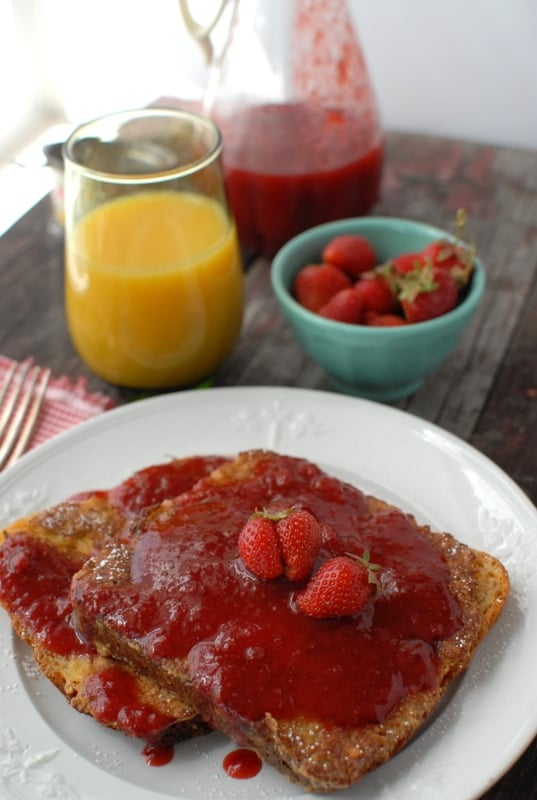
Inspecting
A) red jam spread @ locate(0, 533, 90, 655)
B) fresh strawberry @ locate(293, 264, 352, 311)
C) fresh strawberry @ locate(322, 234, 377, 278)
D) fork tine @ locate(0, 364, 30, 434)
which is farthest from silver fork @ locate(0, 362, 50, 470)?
fresh strawberry @ locate(322, 234, 377, 278)

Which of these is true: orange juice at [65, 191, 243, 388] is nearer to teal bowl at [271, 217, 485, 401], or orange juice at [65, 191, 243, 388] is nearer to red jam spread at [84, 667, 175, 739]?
teal bowl at [271, 217, 485, 401]

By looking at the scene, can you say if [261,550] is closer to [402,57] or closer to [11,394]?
[11,394]

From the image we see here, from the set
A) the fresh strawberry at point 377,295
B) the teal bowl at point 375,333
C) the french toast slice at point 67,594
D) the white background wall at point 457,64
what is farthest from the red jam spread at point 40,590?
the white background wall at point 457,64

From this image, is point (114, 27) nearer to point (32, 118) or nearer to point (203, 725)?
point (32, 118)

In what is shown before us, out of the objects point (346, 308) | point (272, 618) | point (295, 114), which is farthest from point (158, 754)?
point (295, 114)

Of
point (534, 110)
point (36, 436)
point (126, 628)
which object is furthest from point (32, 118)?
point (126, 628)

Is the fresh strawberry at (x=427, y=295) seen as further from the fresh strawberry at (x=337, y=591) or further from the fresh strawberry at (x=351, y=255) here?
the fresh strawberry at (x=337, y=591)
